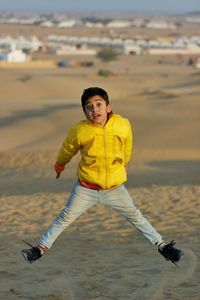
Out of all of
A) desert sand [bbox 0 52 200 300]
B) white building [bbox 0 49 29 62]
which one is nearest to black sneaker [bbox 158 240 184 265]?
desert sand [bbox 0 52 200 300]

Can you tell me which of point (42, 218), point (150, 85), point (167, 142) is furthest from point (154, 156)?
point (150, 85)

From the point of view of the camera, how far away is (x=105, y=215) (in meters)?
11.0

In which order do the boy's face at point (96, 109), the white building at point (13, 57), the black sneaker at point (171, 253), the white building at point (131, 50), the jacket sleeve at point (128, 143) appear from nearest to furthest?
the boy's face at point (96, 109)
the jacket sleeve at point (128, 143)
the black sneaker at point (171, 253)
the white building at point (13, 57)
the white building at point (131, 50)

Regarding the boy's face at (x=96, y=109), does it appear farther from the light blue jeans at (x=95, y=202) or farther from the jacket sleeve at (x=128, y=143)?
the light blue jeans at (x=95, y=202)

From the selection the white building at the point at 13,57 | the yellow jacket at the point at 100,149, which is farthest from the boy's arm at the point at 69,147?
the white building at the point at 13,57

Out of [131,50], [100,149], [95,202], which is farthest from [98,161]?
[131,50]

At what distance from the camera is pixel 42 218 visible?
1119cm

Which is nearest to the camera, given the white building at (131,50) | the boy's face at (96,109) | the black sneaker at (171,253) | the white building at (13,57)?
the boy's face at (96,109)

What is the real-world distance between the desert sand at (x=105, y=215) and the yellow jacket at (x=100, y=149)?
0.95 meters

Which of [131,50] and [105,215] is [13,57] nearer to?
[131,50]

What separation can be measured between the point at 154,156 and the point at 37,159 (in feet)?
10.1

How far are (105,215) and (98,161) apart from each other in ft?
14.6

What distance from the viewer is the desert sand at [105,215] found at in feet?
22.9

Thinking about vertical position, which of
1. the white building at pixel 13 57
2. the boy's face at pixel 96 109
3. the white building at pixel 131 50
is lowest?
the white building at pixel 131 50
